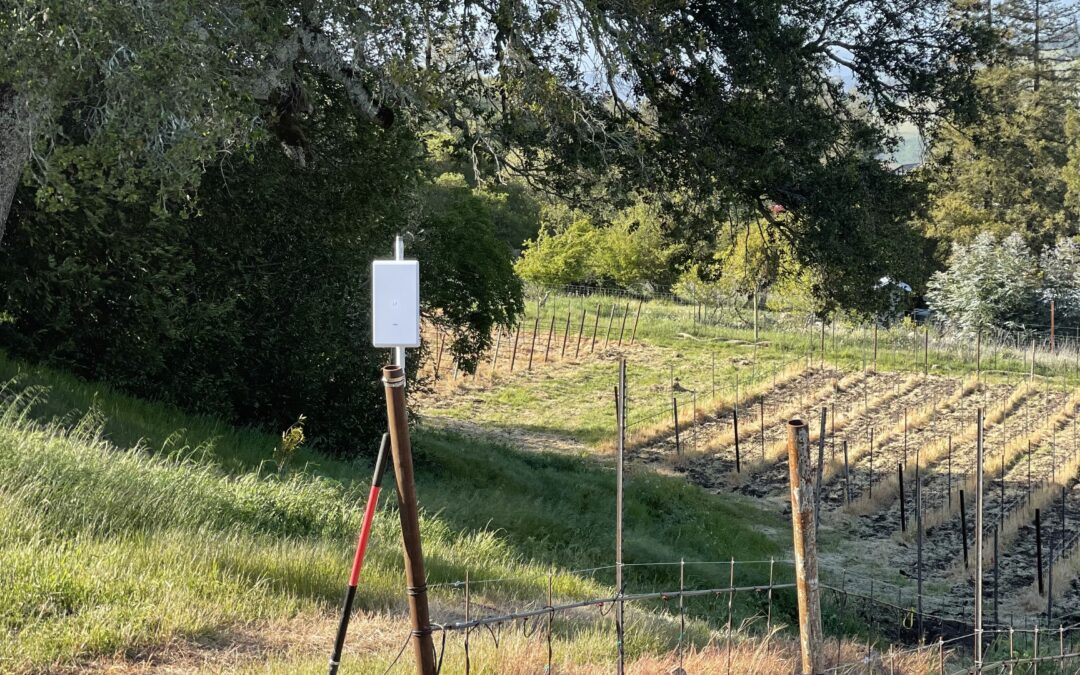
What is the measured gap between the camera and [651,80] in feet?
40.7

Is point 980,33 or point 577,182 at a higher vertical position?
point 980,33

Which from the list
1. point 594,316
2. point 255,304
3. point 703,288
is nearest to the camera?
point 255,304

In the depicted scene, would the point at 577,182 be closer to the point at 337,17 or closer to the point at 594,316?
the point at 337,17

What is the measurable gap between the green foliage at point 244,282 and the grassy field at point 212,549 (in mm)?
1108

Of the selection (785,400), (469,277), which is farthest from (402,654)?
(785,400)

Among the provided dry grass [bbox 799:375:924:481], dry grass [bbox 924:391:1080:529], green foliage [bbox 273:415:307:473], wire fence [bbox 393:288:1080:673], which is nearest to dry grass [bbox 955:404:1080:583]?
wire fence [bbox 393:288:1080:673]

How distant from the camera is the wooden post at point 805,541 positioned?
443 centimetres

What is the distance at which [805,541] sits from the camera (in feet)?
15.1

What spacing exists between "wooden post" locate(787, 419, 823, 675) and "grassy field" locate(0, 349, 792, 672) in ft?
4.88

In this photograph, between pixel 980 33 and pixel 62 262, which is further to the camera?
pixel 980 33

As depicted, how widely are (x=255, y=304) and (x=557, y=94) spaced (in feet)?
17.4

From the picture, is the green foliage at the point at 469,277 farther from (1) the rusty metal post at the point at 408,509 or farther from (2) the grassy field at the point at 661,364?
(1) the rusty metal post at the point at 408,509

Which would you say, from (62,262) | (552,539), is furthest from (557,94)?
(62,262)

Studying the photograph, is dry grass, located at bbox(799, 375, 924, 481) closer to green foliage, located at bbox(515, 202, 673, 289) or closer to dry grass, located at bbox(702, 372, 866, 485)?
dry grass, located at bbox(702, 372, 866, 485)
